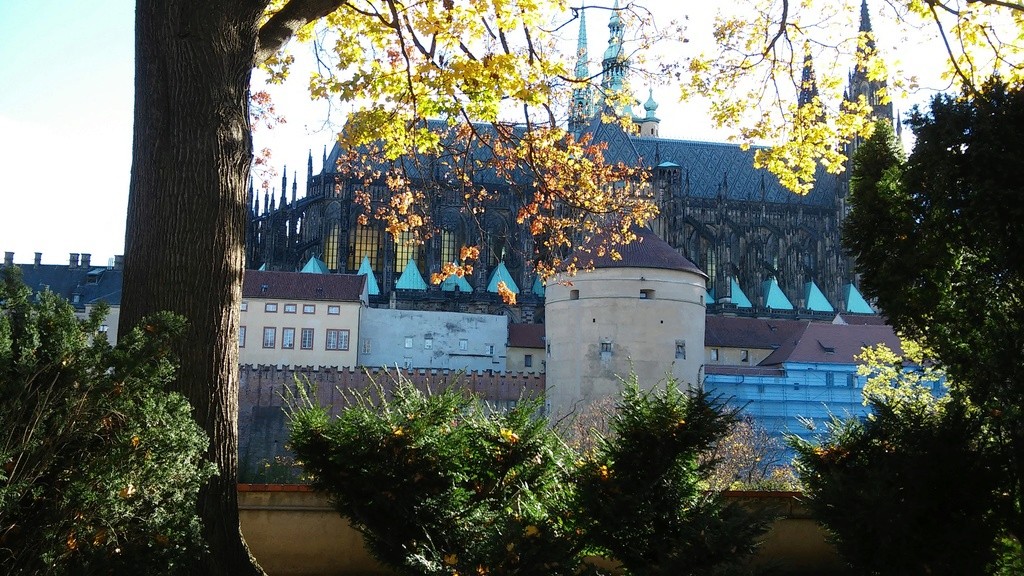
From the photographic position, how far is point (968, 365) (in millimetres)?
7941

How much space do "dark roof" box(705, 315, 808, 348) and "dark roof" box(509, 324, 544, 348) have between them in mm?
8509

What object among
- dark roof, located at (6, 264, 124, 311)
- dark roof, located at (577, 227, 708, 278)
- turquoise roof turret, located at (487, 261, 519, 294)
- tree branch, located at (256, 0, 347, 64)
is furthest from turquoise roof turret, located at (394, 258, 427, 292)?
tree branch, located at (256, 0, 347, 64)

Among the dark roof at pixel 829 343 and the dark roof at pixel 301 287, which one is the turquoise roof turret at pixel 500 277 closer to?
the dark roof at pixel 301 287

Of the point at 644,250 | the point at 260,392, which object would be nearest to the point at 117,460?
the point at 644,250

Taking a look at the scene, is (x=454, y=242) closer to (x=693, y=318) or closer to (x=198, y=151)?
(x=693, y=318)

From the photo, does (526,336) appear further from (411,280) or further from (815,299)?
(815,299)

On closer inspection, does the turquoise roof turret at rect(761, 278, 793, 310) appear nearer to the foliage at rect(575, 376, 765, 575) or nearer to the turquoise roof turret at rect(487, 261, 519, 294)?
the turquoise roof turret at rect(487, 261, 519, 294)

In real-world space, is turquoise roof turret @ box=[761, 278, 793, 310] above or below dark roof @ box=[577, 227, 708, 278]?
above

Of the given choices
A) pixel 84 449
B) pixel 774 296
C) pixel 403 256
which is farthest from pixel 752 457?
pixel 774 296

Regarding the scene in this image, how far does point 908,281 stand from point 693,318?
25.6 metres

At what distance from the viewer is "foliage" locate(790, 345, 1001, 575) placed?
611 centimetres

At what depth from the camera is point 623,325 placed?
33250 mm

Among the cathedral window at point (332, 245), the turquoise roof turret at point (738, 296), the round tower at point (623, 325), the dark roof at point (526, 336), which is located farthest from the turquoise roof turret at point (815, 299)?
the round tower at point (623, 325)

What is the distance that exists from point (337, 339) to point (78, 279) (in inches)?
718
